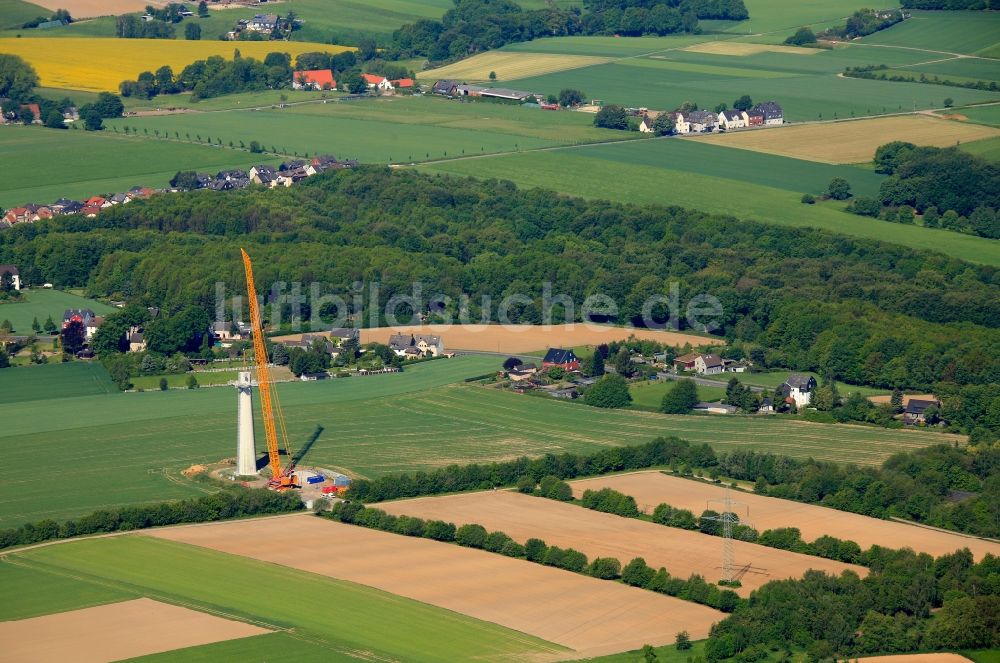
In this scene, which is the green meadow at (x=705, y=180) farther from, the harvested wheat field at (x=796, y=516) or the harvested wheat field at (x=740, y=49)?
the harvested wheat field at (x=796, y=516)

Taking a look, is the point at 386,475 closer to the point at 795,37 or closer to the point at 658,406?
the point at 658,406

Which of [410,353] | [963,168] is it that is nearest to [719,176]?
[963,168]

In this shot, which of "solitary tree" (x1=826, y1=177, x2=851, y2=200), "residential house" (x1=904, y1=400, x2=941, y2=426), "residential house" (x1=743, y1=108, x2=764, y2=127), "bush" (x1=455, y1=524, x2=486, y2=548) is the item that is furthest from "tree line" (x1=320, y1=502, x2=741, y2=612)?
"residential house" (x1=743, y1=108, x2=764, y2=127)

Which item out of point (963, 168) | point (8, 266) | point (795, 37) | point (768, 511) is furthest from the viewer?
point (795, 37)

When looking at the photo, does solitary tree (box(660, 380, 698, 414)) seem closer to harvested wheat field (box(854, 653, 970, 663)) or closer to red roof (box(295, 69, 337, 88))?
harvested wheat field (box(854, 653, 970, 663))

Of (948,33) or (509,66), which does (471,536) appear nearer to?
(509,66)

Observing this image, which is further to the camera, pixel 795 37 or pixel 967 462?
pixel 795 37

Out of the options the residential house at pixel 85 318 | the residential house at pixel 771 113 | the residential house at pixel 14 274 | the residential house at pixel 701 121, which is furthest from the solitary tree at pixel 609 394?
the residential house at pixel 771 113
